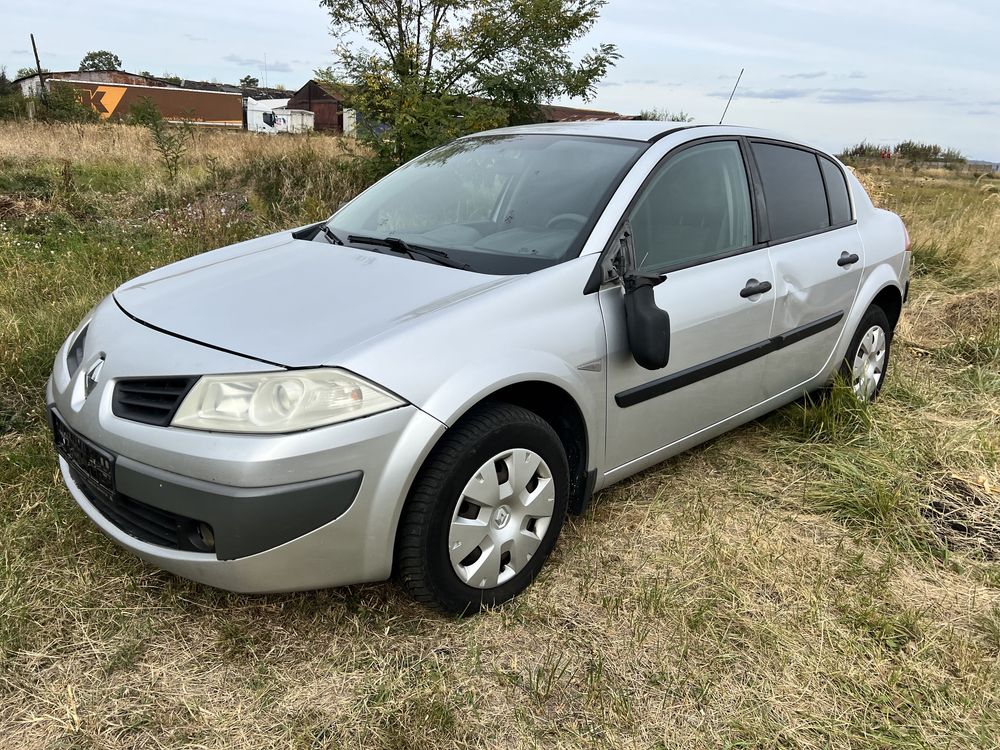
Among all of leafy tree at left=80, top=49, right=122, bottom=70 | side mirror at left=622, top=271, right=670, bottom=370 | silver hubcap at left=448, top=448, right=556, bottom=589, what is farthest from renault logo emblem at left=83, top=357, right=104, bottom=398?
leafy tree at left=80, top=49, right=122, bottom=70

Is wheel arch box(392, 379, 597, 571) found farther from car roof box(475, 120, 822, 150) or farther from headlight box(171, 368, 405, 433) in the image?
car roof box(475, 120, 822, 150)

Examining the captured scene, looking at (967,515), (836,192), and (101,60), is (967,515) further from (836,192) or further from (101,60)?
(101,60)

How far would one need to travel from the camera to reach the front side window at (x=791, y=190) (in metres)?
3.34

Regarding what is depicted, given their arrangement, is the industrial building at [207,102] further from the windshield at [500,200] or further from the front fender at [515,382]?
the front fender at [515,382]

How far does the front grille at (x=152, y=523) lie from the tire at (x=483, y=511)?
55 centimetres

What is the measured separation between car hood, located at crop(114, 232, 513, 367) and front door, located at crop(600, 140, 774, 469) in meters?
0.63

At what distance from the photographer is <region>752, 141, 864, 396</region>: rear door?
328 centimetres

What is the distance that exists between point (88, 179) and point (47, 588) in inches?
350

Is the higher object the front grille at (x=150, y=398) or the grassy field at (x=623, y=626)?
the front grille at (x=150, y=398)

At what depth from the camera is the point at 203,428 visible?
1931 mm

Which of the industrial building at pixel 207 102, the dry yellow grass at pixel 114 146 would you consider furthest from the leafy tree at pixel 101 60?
the dry yellow grass at pixel 114 146

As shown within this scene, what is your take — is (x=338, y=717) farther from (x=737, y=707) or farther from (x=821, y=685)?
(x=821, y=685)

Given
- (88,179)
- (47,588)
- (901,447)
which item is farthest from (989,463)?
(88,179)

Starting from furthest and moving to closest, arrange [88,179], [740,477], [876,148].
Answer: [876,148], [88,179], [740,477]
